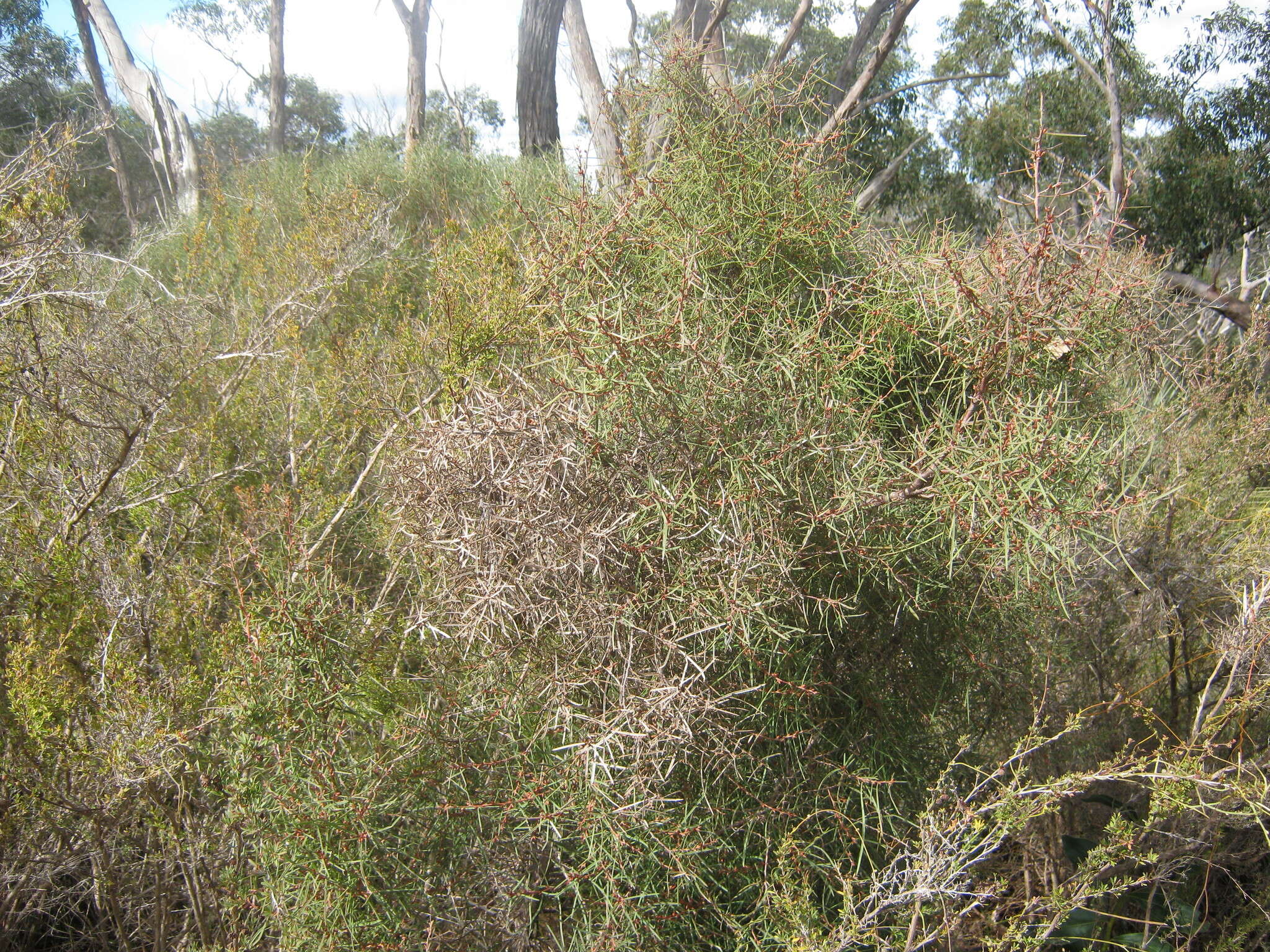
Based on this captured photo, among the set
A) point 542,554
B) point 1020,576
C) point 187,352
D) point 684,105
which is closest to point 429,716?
point 542,554

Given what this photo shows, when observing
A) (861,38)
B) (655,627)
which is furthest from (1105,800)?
(861,38)

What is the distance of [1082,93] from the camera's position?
32.8 ft

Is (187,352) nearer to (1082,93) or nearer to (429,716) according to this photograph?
(429,716)

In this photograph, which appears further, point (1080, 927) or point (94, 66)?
point (94, 66)

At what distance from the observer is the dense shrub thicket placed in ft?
6.02

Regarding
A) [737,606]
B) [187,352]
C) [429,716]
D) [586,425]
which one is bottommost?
[429,716]

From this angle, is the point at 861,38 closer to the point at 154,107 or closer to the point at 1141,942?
the point at 1141,942

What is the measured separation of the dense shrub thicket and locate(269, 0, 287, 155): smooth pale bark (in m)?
10.6

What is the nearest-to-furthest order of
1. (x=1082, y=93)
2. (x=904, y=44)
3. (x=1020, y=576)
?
1. (x=1020, y=576)
2. (x=1082, y=93)
3. (x=904, y=44)

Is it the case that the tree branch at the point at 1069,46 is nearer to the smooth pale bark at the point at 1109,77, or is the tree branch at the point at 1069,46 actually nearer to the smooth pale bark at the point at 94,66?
the smooth pale bark at the point at 1109,77

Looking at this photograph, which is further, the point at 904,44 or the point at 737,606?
the point at 904,44

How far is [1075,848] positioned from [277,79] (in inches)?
543

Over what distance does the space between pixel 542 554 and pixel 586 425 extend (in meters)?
0.28

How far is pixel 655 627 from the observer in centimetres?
186
